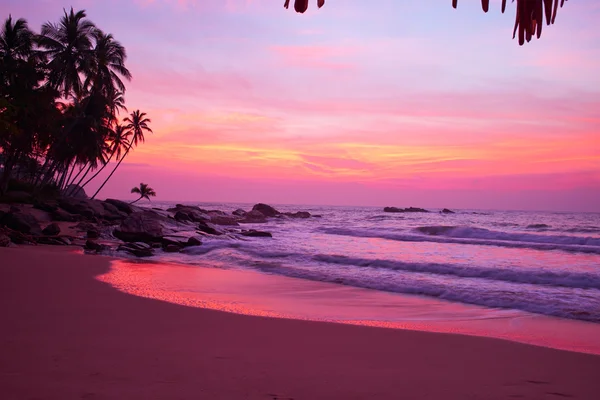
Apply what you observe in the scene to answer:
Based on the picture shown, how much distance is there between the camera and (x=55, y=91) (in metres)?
29.8

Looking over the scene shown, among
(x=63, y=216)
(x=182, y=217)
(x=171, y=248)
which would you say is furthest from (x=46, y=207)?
(x=171, y=248)

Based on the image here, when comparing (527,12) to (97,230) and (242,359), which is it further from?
(97,230)

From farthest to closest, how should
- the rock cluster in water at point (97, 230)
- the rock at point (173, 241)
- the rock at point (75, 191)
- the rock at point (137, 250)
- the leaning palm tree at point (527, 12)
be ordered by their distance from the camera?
the rock at point (75, 191) → the rock at point (173, 241) → the rock cluster in water at point (97, 230) → the rock at point (137, 250) → the leaning palm tree at point (527, 12)

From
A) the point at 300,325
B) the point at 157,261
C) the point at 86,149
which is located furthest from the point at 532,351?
the point at 86,149

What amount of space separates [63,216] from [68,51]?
12052 mm

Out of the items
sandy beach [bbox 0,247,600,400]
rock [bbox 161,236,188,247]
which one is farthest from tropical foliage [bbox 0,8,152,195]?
sandy beach [bbox 0,247,600,400]

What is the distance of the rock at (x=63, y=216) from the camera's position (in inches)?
1023

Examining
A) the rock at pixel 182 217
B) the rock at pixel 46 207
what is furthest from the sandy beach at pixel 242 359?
the rock at pixel 182 217

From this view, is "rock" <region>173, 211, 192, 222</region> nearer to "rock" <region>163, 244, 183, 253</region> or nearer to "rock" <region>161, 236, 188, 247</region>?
"rock" <region>161, 236, 188, 247</region>

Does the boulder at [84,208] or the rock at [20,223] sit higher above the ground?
the boulder at [84,208]

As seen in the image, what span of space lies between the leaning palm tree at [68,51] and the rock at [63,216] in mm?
9415

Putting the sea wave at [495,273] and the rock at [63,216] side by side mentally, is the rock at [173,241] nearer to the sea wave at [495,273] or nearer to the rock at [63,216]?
the sea wave at [495,273]

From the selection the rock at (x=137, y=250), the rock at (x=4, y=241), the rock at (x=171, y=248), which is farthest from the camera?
the rock at (x=171, y=248)

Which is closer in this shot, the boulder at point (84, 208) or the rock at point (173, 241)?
the rock at point (173, 241)
